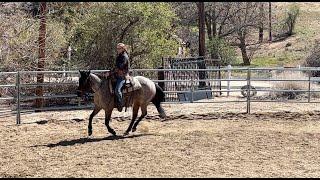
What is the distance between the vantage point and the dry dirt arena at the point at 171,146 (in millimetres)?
7105

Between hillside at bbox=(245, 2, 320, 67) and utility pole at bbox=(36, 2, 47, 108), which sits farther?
hillside at bbox=(245, 2, 320, 67)

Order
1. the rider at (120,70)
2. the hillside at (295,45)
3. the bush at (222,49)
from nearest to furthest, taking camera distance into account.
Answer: the rider at (120,70), the bush at (222,49), the hillside at (295,45)

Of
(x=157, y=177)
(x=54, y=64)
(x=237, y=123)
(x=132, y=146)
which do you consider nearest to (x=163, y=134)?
(x=132, y=146)

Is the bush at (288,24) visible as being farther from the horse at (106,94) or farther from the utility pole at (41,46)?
the horse at (106,94)

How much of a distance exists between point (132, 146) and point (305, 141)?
11.0 ft

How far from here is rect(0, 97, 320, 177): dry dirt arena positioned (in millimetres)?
7105

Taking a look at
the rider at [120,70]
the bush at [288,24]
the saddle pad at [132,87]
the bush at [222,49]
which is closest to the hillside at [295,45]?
the bush at [288,24]

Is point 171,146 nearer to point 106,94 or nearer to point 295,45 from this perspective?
point 106,94

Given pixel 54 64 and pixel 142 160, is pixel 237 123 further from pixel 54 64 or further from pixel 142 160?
pixel 54 64

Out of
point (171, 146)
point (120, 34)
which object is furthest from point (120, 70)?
point (120, 34)

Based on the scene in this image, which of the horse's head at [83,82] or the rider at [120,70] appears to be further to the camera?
the horse's head at [83,82]

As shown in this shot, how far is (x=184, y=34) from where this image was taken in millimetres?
37656

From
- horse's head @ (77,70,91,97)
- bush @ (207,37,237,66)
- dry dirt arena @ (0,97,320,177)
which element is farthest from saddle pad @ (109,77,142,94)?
bush @ (207,37,237,66)

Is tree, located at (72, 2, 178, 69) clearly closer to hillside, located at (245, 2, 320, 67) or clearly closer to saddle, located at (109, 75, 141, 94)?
saddle, located at (109, 75, 141, 94)
